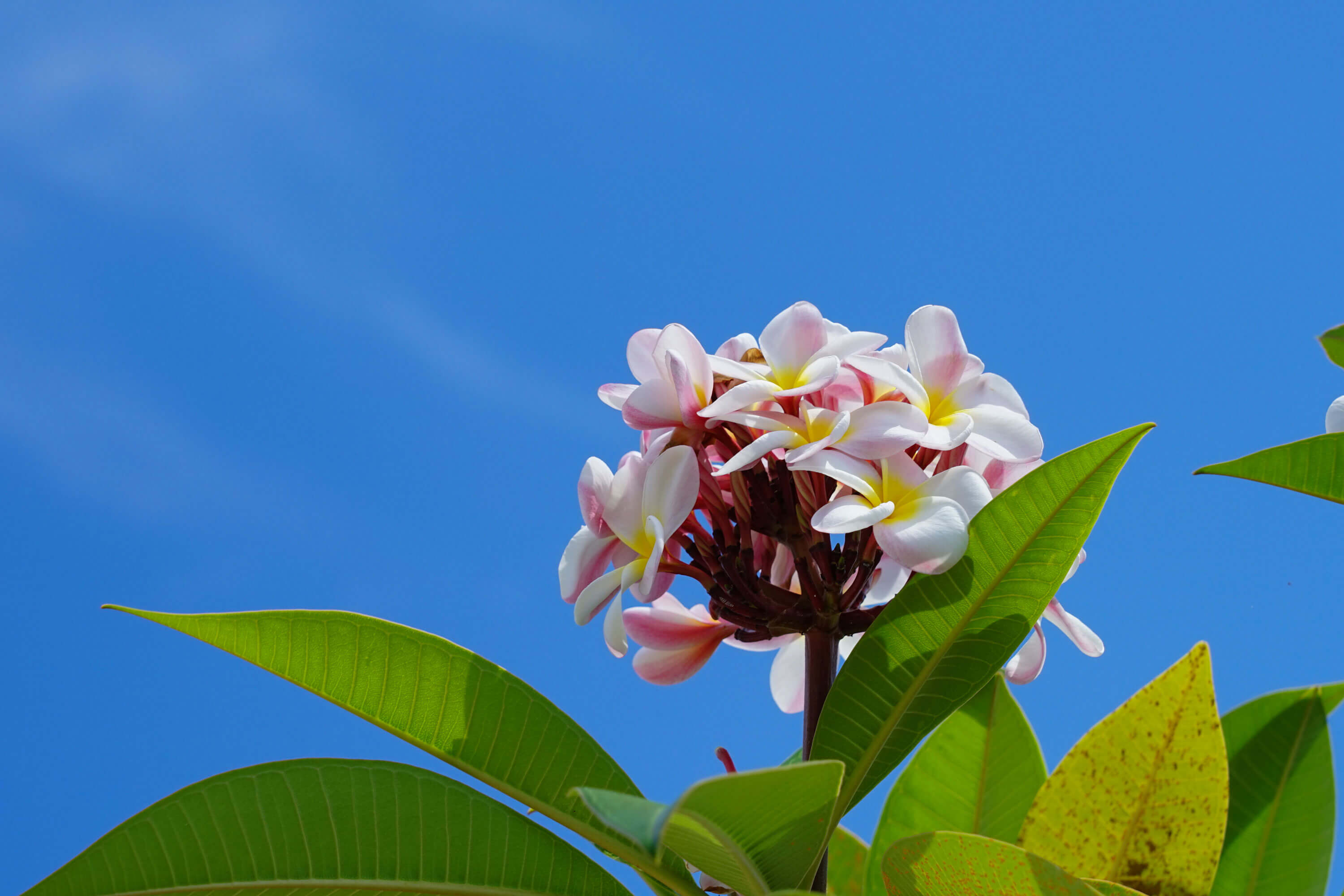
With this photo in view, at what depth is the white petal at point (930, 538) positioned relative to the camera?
2.81 feet

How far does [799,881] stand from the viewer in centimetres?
83

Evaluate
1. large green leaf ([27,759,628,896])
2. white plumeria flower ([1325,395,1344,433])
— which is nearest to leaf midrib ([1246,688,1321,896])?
white plumeria flower ([1325,395,1344,433])

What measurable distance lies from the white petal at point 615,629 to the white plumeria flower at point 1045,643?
0.36 m

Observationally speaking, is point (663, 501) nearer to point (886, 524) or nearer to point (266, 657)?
point (886, 524)

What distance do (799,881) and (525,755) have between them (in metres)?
0.25

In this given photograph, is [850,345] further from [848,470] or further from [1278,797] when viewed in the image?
[1278,797]

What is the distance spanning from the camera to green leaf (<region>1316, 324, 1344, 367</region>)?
3.31 feet

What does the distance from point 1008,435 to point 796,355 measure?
0.20 m

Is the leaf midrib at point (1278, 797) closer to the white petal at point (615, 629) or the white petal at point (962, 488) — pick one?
the white petal at point (962, 488)

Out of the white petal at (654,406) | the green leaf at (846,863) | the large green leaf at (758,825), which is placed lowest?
the large green leaf at (758,825)

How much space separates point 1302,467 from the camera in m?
0.97

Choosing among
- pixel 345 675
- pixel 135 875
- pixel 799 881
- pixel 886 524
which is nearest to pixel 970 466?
pixel 886 524

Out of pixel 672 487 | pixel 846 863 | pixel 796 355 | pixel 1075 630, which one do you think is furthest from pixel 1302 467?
pixel 846 863

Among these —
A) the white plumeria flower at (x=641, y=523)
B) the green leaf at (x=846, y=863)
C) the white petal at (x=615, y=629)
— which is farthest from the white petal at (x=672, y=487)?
the green leaf at (x=846, y=863)
